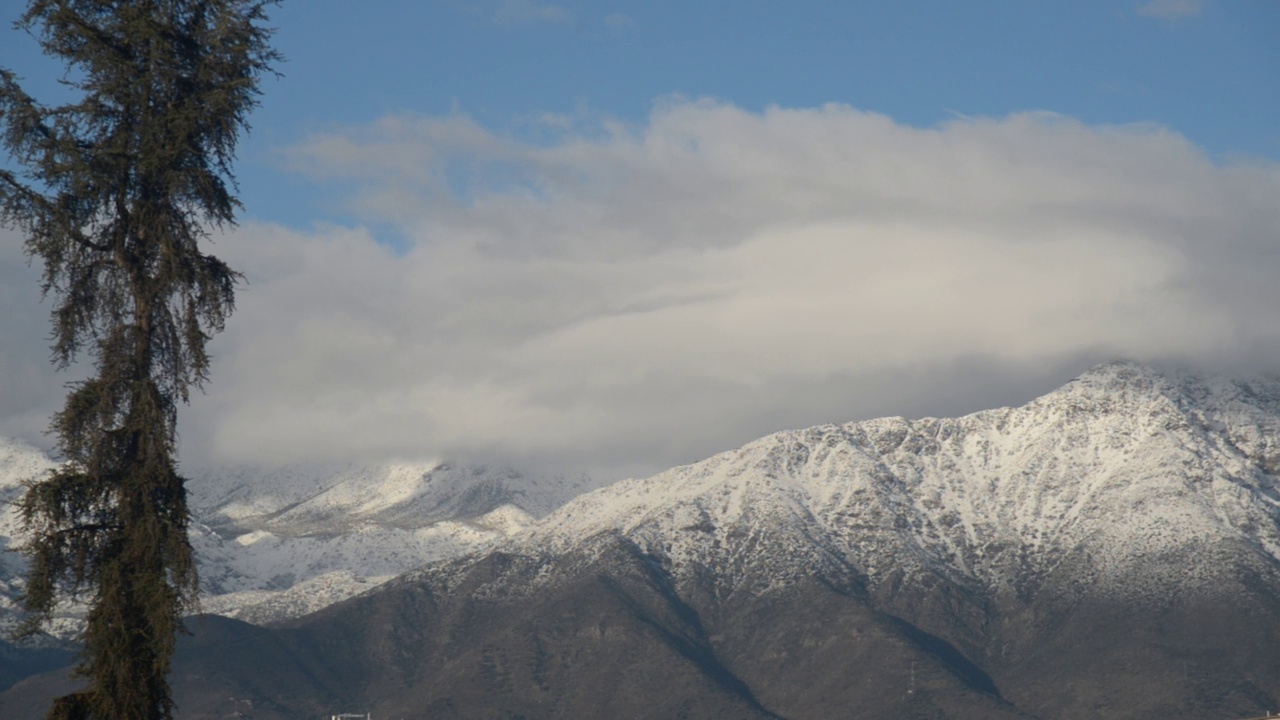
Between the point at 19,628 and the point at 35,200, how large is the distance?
698cm

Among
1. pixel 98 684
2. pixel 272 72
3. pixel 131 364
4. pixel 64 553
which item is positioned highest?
pixel 272 72

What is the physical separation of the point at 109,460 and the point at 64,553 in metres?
1.60

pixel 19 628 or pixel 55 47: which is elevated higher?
pixel 55 47

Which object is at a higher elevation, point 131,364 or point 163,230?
point 163,230

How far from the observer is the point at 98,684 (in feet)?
82.8

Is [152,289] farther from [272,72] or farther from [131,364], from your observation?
[272,72]

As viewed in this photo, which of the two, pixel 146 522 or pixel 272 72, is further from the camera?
pixel 272 72

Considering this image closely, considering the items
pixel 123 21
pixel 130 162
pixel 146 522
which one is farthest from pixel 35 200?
pixel 146 522

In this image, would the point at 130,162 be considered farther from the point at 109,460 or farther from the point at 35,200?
the point at 109,460

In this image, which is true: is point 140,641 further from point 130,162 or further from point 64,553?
point 130,162

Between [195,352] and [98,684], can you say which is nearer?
[98,684]

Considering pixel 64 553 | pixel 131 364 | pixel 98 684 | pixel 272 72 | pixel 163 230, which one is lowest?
pixel 98 684

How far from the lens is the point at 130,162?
2709cm

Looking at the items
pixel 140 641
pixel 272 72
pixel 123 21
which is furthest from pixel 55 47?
pixel 140 641
